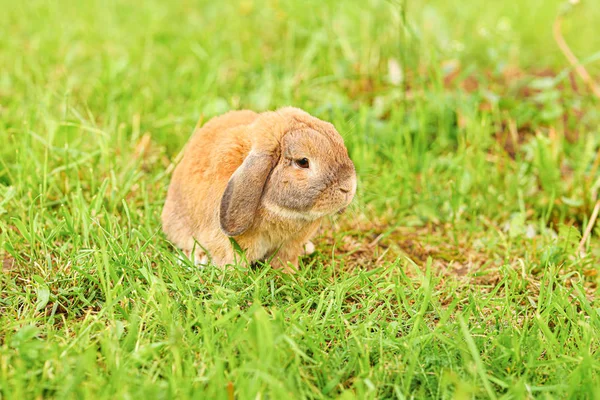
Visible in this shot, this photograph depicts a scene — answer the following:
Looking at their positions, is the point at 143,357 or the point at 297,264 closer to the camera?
the point at 143,357

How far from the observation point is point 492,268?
3512 millimetres

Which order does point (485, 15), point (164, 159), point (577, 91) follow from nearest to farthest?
point (164, 159) → point (577, 91) → point (485, 15)

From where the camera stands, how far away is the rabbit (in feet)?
9.86

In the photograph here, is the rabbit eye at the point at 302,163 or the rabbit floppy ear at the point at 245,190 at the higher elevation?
the rabbit eye at the point at 302,163

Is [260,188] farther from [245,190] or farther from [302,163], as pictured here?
[302,163]

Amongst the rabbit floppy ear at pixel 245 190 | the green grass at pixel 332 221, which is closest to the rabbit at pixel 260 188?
the rabbit floppy ear at pixel 245 190

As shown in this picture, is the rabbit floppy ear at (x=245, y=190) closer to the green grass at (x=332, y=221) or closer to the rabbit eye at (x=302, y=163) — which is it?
the rabbit eye at (x=302, y=163)

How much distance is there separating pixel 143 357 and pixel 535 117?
3.44m

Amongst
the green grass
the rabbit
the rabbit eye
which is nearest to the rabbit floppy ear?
the rabbit

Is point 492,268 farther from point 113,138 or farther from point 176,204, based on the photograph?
point 113,138

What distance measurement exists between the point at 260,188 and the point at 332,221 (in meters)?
0.71

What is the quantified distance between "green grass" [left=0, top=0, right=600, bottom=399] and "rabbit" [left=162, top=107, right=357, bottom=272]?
0.16 meters

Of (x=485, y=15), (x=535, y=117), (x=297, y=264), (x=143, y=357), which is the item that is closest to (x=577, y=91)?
(x=535, y=117)

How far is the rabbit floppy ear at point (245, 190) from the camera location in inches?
117
